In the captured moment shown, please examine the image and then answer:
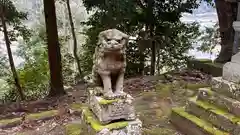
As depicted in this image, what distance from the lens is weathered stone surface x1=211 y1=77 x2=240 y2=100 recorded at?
3.19m

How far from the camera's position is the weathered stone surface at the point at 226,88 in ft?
10.5

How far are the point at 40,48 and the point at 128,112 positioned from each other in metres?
9.55

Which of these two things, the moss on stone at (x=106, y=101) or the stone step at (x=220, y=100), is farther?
the stone step at (x=220, y=100)

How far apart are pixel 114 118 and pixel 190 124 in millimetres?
1166

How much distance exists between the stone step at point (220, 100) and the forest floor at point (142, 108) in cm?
60

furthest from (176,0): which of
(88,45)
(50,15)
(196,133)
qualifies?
(196,133)

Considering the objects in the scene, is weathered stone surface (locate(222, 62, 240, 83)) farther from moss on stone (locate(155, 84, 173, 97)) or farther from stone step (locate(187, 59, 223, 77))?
stone step (locate(187, 59, 223, 77))

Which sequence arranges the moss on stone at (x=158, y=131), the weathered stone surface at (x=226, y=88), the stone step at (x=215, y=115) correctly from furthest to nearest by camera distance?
the moss on stone at (x=158, y=131) < the weathered stone surface at (x=226, y=88) < the stone step at (x=215, y=115)

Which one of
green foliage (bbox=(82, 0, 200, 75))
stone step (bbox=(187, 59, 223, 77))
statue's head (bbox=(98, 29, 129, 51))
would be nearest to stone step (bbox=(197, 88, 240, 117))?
statue's head (bbox=(98, 29, 129, 51))

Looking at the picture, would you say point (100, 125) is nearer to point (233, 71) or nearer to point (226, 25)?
point (233, 71)

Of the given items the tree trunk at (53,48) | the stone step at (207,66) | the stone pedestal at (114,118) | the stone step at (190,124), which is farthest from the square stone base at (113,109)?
the stone step at (207,66)

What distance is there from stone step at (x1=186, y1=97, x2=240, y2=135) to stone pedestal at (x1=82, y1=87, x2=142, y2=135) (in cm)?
96

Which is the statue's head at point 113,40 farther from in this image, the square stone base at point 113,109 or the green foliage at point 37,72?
the green foliage at point 37,72

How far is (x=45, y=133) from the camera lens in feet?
12.5
